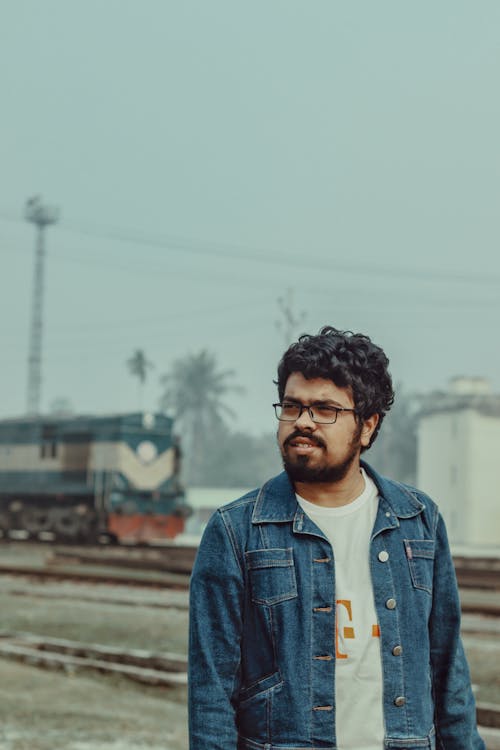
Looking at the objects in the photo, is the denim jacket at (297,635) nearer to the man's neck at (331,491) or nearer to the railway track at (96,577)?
the man's neck at (331,491)

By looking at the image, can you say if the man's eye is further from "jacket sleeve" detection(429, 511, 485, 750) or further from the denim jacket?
"jacket sleeve" detection(429, 511, 485, 750)

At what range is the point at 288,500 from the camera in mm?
3025

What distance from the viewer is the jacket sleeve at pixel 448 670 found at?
3.02 meters

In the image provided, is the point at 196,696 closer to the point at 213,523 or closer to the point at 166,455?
the point at 213,523

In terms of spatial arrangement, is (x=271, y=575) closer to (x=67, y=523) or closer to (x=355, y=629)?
(x=355, y=629)

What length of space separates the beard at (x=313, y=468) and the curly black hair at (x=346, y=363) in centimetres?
15

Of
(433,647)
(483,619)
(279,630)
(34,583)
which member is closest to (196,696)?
(279,630)

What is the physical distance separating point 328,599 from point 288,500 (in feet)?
0.95

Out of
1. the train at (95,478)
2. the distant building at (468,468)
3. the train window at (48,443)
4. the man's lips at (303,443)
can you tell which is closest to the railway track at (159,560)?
the train at (95,478)

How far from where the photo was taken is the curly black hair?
303 cm

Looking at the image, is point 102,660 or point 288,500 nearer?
point 288,500

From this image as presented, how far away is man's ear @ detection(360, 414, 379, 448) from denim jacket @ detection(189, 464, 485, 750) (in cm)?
→ 17

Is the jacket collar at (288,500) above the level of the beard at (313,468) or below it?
below

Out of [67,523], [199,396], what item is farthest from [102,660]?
[199,396]
